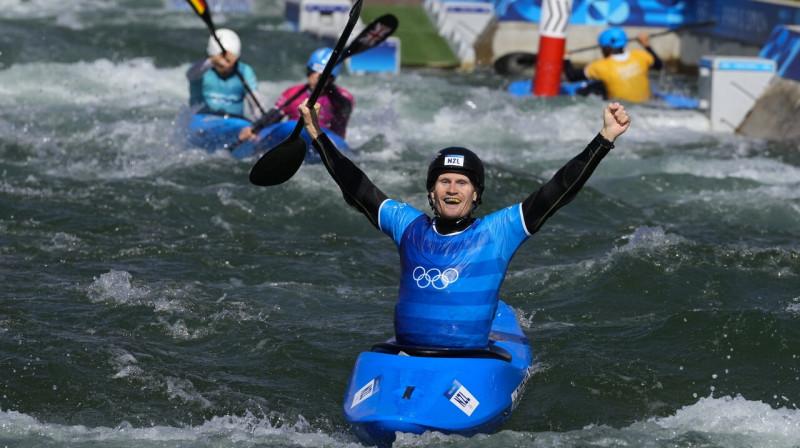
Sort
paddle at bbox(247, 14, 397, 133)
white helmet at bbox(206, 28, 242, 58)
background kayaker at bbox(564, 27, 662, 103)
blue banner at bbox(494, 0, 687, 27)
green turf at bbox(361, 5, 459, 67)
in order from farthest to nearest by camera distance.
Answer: blue banner at bbox(494, 0, 687, 27) < green turf at bbox(361, 5, 459, 67) < background kayaker at bbox(564, 27, 662, 103) < white helmet at bbox(206, 28, 242, 58) < paddle at bbox(247, 14, 397, 133)

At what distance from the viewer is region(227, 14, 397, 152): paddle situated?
344 inches

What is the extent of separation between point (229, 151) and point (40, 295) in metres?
3.84

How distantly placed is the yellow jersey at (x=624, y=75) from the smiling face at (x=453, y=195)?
360 inches

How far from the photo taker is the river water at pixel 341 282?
5398 mm

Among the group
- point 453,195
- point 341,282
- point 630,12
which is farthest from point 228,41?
point 630,12

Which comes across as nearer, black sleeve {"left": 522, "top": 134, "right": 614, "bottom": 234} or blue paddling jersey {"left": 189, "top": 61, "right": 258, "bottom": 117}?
black sleeve {"left": 522, "top": 134, "right": 614, "bottom": 234}

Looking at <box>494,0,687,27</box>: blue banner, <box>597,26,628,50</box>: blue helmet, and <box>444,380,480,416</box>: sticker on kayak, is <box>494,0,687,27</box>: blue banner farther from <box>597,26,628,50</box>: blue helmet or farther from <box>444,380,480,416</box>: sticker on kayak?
<box>444,380,480,416</box>: sticker on kayak

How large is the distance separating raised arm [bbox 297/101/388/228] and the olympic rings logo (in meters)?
0.38

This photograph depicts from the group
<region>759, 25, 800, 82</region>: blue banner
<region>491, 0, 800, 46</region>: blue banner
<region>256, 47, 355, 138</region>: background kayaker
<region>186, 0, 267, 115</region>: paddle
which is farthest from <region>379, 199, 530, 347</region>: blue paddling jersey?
<region>491, 0, 800, 46</region>: blue banner

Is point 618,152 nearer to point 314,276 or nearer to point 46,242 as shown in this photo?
point 314,276

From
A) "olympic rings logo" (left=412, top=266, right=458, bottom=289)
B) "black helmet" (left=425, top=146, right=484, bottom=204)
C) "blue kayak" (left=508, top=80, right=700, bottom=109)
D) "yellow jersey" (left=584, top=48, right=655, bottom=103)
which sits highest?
"black helmet" (left=425, top=146, right=484, bottom=204)

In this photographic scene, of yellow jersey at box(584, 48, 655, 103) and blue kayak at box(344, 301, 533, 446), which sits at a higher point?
blue kayak at box(344, 301, 533, 446)

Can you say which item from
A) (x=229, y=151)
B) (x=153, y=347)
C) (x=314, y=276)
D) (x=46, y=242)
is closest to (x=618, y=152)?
(x=229, y=151)

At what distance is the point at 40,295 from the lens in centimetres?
691
